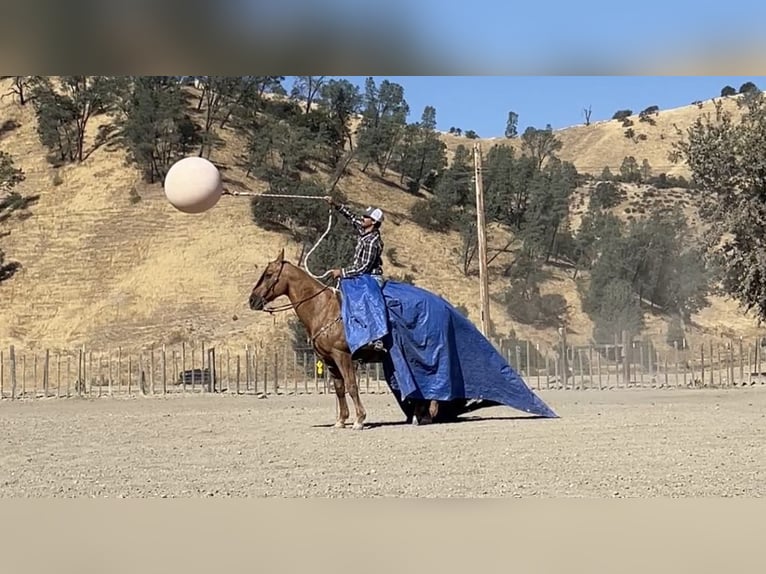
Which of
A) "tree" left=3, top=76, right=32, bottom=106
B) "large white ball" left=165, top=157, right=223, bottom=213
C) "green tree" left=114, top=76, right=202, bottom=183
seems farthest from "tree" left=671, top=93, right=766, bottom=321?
"tree" left=3, top=76, right=32, bottom=106

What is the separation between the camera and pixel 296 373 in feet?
81.4

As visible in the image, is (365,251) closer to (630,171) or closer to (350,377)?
(350,377)

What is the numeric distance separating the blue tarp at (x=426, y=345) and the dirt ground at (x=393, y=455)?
394 mm

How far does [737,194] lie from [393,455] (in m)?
17.5

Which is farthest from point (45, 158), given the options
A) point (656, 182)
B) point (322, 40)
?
point (322, 40)

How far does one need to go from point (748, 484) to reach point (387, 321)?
489cm

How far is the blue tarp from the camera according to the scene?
462 inches

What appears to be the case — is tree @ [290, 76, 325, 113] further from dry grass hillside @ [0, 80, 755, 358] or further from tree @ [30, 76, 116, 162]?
tree @ [30, 76, 116, 162]

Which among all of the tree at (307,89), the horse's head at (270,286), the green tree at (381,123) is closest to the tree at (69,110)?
the tree at (307,89)

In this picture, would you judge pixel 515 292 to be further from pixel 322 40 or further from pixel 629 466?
pixel 322 40

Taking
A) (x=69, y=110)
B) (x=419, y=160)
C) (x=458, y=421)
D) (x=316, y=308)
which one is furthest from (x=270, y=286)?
(x=419, y=160)

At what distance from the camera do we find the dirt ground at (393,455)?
758 centimetres

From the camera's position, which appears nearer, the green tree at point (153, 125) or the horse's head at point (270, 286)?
the horse's head at point (270, 286)

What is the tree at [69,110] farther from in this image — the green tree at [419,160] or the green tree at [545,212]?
the green tree at [545,212]
